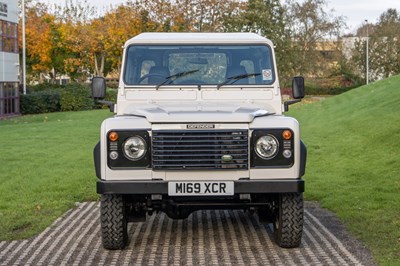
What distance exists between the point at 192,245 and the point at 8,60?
39206 millimetres

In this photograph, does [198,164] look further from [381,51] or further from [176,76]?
[381,51]

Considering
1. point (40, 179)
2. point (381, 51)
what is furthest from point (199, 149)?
point (381, 51)

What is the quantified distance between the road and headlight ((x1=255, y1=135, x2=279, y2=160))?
1006 millimetres

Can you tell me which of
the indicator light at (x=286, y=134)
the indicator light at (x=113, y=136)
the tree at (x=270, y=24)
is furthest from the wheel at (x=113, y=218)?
the tree at (x=270, y=24)

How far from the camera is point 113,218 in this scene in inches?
294

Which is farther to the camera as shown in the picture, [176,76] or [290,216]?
[176,76]

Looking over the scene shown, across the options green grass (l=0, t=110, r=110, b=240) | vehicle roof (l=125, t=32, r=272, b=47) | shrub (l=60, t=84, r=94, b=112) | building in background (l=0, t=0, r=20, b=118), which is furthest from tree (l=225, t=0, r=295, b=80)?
vehicle roof (l=125, t=32, r=272, b=47)

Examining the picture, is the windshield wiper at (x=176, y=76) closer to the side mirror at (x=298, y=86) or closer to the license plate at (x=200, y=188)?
the side mirror at (x=298, y=86)

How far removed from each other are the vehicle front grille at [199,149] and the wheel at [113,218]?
0.62 meters

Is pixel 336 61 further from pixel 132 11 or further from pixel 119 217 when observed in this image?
pixel 119 217

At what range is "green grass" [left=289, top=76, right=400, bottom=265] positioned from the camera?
8828 mm

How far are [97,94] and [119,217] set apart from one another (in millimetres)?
1549

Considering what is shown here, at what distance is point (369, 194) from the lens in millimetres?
11469

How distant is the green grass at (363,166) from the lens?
29.0 feet
